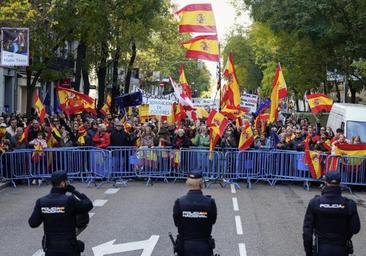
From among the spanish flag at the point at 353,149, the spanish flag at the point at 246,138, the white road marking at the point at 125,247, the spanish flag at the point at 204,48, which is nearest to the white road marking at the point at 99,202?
the white road marking at the point at 125,247

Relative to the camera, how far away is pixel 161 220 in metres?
12.2

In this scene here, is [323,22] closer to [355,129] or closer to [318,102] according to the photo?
[318,102]

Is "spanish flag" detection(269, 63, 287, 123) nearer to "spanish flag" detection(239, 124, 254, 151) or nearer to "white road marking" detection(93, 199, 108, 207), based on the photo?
"spanish flag" detection(239, 124, 254, 151)

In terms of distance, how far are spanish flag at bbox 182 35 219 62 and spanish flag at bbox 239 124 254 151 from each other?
3264mm

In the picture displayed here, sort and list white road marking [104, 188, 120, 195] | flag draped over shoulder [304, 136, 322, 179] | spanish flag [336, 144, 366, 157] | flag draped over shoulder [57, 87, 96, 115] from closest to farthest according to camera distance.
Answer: white road marking [104, 188, 120, 195] < spanish flag [336, 144, 366, 157] < flag draped over shoulder [304, 136, 322, 179] < flag draped over shoulder [57, 87, 96, 115]

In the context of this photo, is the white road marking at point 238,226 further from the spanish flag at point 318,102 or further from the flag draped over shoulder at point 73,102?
the spanish flag at point 318,102

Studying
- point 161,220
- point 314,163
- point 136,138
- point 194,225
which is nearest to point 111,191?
point 136,138

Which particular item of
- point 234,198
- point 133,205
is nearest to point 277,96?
point 234,198

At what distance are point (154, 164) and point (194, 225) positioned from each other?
11.0 metres

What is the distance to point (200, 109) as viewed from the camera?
31500 millimetres

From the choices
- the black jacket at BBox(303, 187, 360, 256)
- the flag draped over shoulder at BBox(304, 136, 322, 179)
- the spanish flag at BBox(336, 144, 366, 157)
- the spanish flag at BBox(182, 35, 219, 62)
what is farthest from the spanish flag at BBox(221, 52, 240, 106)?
the black jacket at BBox(303, 187, 360, 256)

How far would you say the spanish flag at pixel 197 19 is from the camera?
66.0 feet

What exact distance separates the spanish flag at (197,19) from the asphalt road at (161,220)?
17.8 ft

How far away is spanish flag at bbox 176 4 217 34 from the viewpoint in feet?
66.0
